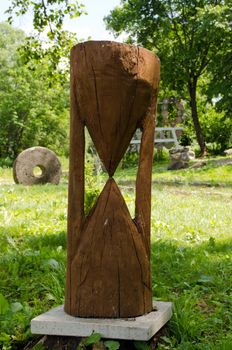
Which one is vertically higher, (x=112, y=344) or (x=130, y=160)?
(x=130, y=160)

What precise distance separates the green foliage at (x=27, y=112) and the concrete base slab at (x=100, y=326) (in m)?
29.6

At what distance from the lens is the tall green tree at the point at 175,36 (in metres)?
26.1

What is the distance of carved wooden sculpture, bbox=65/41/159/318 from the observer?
301 centimetres

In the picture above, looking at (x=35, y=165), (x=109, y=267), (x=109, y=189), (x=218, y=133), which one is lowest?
(x=109, y=267)

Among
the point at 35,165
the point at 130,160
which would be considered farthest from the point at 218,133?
the point at 35,165

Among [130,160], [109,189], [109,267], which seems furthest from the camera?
[130,160]

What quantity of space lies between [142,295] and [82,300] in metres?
0.36

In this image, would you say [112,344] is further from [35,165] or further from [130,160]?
[130,160]

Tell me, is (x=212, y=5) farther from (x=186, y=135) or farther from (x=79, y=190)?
(x=79, y=190)

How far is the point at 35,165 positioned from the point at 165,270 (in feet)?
38.9

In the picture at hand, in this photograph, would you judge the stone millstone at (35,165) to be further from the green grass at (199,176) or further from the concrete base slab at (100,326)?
the concrete base slab at (100,326)

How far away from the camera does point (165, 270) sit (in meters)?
4.75

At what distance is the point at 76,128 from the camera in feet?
10.3

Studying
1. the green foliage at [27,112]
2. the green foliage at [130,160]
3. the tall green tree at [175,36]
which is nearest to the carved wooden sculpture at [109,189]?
the green foliage at [130,160]
